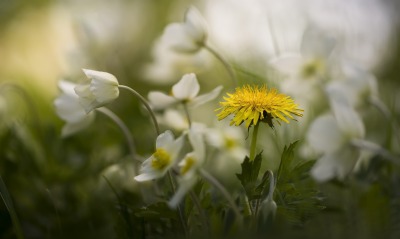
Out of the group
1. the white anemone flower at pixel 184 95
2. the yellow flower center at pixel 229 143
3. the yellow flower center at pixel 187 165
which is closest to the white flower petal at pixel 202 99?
the white anemone flower at pixel 184 95

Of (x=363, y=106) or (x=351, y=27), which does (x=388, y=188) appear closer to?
(x=363, y=106)

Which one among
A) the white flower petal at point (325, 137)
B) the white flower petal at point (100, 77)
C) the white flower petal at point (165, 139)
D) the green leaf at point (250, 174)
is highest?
the white flower petal at point (100, 77)

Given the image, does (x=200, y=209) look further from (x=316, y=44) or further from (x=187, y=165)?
(x=316, y=44)

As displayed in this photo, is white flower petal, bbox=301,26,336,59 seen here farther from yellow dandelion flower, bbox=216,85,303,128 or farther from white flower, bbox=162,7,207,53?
yellow dandelion flower, bbox=216,85,303,128

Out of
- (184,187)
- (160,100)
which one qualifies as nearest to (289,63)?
(160,100)

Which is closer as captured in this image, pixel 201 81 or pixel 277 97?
pixel 277 97

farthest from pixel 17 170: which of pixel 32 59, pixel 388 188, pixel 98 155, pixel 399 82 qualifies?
pixel 32 59

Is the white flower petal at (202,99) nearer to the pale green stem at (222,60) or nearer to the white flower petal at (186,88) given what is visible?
the white flower petal at (186,88)
